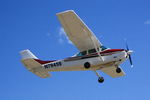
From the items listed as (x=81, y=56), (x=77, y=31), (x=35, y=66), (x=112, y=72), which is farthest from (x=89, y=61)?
(x=112, y=72)

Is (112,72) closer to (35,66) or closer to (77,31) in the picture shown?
(35,66)

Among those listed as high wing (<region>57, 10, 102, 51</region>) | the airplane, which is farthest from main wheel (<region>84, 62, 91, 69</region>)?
high wing (<region>57, 10, 102, 51</region>)

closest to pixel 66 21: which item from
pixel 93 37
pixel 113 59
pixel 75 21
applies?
pixel 75 21

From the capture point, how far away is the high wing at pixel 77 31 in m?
22.6

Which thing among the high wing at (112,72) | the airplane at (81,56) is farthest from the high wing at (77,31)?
the high wing at (112,72)

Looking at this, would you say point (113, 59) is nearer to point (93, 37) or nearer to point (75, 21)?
point (93, 37)

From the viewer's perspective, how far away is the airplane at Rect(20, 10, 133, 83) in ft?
76.3

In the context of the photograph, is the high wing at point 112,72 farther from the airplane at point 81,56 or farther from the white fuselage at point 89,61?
the white fuselage at point 89,61

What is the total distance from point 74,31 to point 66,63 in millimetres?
2820

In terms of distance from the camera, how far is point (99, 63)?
24312 millimetres

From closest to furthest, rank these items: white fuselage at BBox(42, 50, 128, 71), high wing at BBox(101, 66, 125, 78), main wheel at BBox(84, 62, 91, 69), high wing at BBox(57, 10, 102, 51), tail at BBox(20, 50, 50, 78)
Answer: high wing at BBox(57, 10, 102, 51) → white fuselage at BBox(42, 50, 128, 71) → main wheel at BBox(84, 62, 91, 69) → tail at BBox(20, 50, 50, 78) → high wing at BBox(101, 66, 125, 78)

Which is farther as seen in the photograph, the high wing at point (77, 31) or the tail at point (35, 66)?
the tail at point (35, 66)

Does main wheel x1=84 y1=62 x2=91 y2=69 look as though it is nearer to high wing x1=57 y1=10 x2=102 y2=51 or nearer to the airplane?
the airplane

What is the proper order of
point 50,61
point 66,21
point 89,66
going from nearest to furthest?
point 66,21, point 89,66, point 50,61
